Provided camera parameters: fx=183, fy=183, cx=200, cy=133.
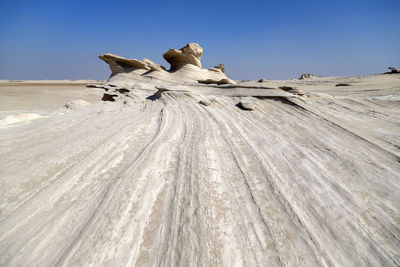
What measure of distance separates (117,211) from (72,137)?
1635mm

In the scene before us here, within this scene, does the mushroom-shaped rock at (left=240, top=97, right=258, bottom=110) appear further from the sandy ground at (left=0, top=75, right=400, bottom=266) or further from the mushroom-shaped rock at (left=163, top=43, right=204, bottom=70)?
the mushroom-shaped rock at (left=163, top=43, right=204, bottom=70)

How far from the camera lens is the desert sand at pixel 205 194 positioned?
95 centimetres

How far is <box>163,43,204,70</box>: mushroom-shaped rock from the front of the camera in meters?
9.84

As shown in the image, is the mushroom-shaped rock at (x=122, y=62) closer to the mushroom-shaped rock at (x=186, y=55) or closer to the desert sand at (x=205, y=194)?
the mushroom-shaped rock at (x=186, y=55)

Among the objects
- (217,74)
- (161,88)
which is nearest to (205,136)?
(161,88)

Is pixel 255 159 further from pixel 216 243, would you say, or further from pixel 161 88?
pixel 161 88

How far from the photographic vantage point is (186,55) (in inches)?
394

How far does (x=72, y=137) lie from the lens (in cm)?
231

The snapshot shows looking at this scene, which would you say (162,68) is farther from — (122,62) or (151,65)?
(122,62)

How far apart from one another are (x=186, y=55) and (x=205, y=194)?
32.5 ft

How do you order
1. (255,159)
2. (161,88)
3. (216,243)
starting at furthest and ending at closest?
(161,88) → (255,159) → (216,243)

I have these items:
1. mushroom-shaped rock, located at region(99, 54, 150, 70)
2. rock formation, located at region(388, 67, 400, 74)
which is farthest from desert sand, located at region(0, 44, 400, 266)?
rock formation, located at region(388, 67, 400, 74)

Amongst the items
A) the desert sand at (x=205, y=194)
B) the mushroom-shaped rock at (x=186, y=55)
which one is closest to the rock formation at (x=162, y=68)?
the mushroom-shaped rock at (x=186, y=55)

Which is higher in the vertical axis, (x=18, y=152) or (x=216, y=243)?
(x=18, y=152)
